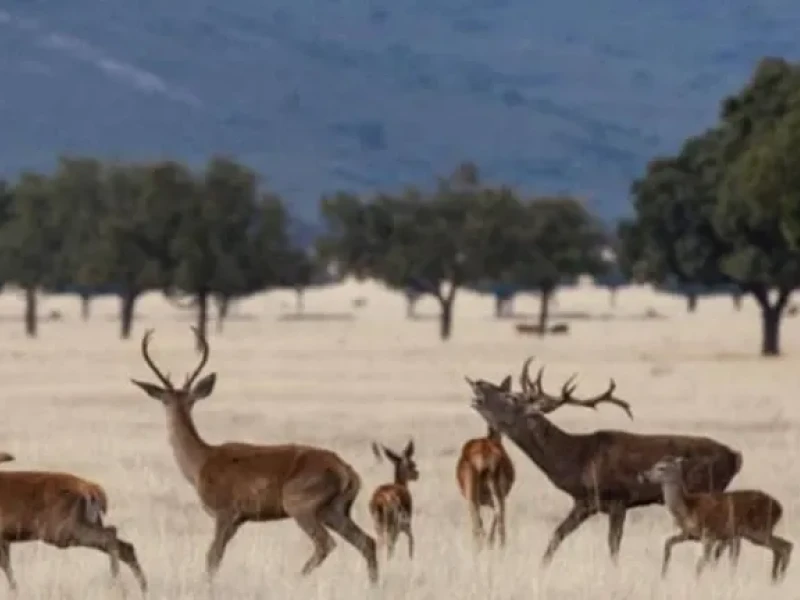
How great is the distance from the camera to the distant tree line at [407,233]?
61.5 m

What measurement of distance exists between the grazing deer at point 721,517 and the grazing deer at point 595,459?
76 centimetres

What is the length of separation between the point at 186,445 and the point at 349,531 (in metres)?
1.11

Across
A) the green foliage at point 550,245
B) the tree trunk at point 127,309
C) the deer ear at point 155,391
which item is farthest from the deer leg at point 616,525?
the green foliage at point 550,245

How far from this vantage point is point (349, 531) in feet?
45.9

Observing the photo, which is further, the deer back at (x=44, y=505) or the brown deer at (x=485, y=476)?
the brown deer at (x=485, y=476)

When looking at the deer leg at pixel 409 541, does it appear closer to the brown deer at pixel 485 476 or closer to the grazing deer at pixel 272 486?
the brown deer at pixel 485 476

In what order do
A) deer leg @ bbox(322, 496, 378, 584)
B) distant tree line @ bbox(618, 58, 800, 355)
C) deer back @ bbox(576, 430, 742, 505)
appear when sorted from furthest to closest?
1. distant tree line @ bbox(618, 58, 800, 355)
2. deer back @ bbox(576, 430, 742, 505)
3. deer leg @ bbox(322, 496, 378, 584)

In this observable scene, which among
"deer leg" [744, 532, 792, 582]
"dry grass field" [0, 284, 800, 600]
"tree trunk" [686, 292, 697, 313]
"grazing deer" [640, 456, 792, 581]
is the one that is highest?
"tree trunk" [686, 292, 697, 313]

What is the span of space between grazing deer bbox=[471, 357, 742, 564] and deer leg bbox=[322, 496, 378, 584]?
1709 mm

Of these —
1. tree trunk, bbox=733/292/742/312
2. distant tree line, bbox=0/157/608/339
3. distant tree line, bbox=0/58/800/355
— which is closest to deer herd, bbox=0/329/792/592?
distant tree line, bbox=0/58/800/355

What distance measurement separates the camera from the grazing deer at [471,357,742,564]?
50.8 feet

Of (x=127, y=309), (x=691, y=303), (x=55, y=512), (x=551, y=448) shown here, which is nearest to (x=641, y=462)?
(x=551, y=448)

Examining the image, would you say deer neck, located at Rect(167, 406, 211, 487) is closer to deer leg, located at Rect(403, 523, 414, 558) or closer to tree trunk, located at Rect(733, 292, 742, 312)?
deer leg, located at Rect(403, 523, 414, 558)

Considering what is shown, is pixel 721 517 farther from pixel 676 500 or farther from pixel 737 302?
pixel 737 302
